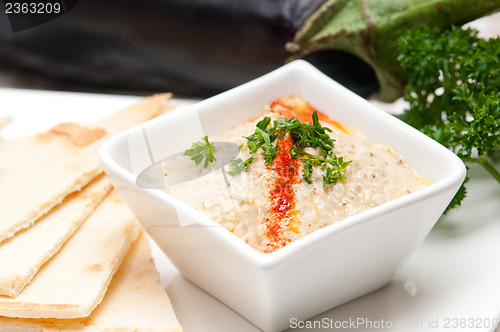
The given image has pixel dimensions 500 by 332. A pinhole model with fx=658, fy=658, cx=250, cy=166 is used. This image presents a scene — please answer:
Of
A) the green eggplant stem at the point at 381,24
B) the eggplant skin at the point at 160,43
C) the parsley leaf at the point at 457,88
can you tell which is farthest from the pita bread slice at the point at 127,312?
the eggplant skin at the point at 160,43

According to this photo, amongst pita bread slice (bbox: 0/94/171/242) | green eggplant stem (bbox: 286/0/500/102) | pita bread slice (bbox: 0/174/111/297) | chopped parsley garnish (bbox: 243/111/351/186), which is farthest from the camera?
green eggplant stem (bbox: 286/0/500/102)

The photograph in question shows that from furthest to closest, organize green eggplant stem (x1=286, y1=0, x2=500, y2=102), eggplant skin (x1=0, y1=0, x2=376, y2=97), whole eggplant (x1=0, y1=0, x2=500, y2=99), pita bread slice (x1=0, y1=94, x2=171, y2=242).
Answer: eggplant skin (x1=0, y1=0, x2=376, y2=97), whole eggplant (x1=0, y1=0, x2=500, y2=99), green eggplant stem (x1=286, y1=0, x2=500, y2=102), pita bread slice (x1=0, y1=94, x2=171, y2=242)

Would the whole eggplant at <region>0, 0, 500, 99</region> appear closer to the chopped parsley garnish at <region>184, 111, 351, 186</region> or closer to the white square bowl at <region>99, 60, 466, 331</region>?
the white square bowl at <region>99, 60, 466, 331</region>

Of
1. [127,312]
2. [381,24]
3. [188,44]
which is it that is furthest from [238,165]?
[188,44]

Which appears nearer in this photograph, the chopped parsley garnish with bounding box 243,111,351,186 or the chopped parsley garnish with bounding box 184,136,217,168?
the chopped parsley garnish with bounding box 243,111,351,186

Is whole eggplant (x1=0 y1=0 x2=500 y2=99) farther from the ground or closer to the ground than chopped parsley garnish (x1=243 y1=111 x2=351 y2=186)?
closer to the ground

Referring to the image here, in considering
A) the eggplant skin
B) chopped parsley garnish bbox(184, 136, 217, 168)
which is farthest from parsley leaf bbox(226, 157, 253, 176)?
the eggplant skin
